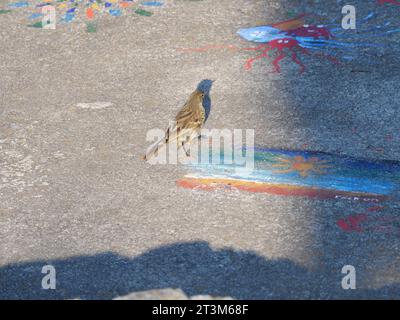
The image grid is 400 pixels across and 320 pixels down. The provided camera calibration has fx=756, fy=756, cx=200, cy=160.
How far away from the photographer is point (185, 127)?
6.73 m

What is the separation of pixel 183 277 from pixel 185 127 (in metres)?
1.99

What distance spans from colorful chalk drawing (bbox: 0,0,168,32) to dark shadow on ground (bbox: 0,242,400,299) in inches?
173

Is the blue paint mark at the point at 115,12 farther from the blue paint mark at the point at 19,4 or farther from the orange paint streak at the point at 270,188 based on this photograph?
the orange paint streak at the point at 270,188

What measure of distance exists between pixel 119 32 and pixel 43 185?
3.12 m

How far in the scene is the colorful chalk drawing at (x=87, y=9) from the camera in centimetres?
920

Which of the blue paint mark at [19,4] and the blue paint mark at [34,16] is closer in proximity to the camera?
the blue paint mark at [34,16]

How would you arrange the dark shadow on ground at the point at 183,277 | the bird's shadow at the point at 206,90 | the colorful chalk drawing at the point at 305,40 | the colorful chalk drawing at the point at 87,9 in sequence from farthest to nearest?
1. the colorful chalk drawing at the point at 87,9
2. the colorful chalk drawing at the point at 305,40
3. the bird's shadow at the point at 206,90
4. the dark shadow on ground at the point at 183,277

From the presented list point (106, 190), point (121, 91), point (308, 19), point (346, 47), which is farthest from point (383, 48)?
point (106, 190)

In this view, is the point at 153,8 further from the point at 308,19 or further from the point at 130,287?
the point at 130,287

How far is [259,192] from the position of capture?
19.5 ft

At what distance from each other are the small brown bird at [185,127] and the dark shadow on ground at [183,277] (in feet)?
4.74

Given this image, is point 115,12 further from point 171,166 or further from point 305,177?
point 305,177

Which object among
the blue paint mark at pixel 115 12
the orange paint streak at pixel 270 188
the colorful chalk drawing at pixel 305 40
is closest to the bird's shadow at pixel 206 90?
the colorful chalk drawing at pixel 305 40

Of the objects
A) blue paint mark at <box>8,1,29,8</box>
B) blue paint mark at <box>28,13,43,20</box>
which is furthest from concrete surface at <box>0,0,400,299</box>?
blue paint mark at <box>8,1,29,8</box>
